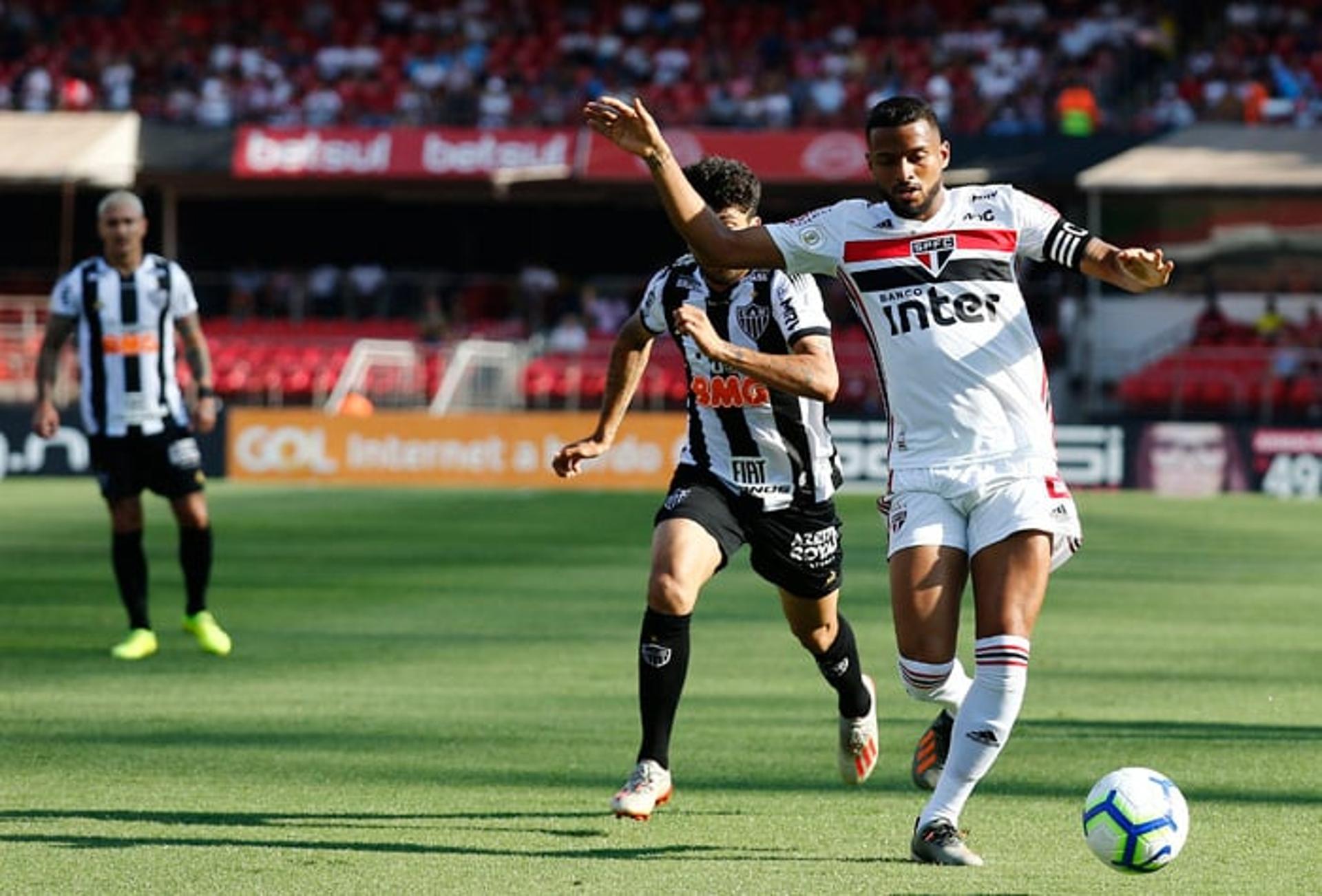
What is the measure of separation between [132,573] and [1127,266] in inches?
293

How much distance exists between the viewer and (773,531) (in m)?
8.34

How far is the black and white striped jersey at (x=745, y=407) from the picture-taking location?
8.27 m

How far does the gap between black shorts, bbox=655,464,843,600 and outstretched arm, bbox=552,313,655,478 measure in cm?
30

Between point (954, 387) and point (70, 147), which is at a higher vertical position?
point (954, 387)

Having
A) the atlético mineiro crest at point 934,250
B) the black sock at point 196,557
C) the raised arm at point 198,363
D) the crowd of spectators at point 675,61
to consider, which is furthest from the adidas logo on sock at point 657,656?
the crowd of spectators at point 675,61

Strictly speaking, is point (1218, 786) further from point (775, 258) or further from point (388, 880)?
point (388, 880)

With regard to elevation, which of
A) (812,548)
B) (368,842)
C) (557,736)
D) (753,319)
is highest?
(753,319)

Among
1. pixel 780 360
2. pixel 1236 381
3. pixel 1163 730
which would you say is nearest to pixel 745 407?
pixel 780 360

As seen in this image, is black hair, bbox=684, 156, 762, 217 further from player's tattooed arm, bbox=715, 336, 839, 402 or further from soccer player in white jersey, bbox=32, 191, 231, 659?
soccer player in white jersey, bbox=32, 191, 231, 659

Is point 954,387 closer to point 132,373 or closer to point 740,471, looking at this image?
point 740,471

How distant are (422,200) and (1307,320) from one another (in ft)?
52.9

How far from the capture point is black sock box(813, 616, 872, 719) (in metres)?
8.62

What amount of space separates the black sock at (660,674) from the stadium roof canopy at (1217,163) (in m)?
29.6

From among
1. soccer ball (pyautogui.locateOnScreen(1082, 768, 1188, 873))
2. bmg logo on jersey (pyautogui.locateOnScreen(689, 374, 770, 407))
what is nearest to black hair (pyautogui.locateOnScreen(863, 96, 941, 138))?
bmg logo on jersey (pyautogui.locateOnScreen(689, 374, 770, 407))
